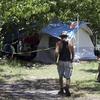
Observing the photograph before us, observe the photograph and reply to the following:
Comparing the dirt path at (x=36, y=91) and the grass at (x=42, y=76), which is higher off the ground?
the grass at (x=42, y=76)

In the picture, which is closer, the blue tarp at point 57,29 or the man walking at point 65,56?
the man walking at point 65,56

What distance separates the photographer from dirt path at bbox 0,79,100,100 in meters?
13.2

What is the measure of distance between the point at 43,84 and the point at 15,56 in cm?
1441

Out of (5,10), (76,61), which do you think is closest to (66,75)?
(5,10)

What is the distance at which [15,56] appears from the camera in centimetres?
3116

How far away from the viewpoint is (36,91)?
1481 cm

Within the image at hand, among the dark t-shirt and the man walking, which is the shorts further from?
the dark t-shirt

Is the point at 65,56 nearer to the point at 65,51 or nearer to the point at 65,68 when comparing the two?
the point at 65,51

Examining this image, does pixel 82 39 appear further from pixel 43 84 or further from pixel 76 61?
pixel 43 84

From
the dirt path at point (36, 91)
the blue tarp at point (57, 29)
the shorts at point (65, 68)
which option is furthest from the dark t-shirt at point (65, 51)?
the blue tarp at point (57, 29)

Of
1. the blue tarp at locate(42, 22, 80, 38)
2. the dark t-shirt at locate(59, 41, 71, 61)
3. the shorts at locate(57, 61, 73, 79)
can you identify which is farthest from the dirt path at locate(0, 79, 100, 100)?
the blue tarp at locate(42, 22, 80, 38)

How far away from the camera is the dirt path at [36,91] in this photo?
13207 millimetres

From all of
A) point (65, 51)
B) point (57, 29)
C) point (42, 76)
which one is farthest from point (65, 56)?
point (57, 29)

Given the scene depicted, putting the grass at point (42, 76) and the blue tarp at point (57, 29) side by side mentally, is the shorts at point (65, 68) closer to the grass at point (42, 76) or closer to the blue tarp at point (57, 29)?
the grass at point (42, 76)
